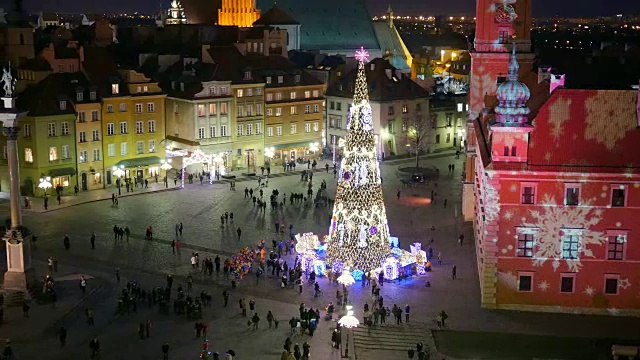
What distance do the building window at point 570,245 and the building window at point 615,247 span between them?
5.13 feet

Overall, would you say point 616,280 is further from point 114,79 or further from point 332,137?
point 332,137

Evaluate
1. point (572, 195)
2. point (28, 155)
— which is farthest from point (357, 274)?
point (28, 155)

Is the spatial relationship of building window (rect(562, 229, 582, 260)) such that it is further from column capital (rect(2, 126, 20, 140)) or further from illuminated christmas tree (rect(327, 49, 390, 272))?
column capital (rect(2, 126, 20, 140))

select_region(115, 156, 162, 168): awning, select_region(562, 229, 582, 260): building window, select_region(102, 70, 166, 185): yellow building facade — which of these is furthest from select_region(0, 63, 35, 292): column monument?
select_region(115, 156, 162, 168): awning

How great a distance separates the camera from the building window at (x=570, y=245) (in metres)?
49.2

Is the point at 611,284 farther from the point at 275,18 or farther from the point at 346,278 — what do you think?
the point at 275,18

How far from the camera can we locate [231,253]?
6050cm

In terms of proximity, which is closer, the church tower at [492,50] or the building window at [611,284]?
the building window at [611,284]

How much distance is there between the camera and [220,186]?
83.2 meters

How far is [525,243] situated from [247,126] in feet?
152

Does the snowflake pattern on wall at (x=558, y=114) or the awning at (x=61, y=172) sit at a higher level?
the snowflake pattern on wall at (x=558, y=114)

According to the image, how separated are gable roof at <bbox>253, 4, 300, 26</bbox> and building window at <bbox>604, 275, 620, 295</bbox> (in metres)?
84.0

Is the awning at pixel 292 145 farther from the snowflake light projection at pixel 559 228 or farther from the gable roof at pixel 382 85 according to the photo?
the snowflake light projection at pixel 559 228

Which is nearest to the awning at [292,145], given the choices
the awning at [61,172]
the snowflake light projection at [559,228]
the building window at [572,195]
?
the awning at [61,172]
